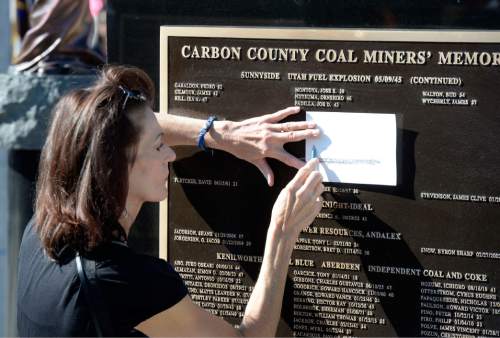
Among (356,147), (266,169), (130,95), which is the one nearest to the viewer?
(130,95)

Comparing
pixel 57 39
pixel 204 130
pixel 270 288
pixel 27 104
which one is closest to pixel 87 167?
pixel 270 288

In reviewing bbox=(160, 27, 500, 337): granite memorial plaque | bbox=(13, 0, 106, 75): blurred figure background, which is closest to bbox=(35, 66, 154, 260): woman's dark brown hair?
bbox=(160, 27, 500, 337): granite memorial plaque

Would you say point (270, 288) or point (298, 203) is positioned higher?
point (298, 203)

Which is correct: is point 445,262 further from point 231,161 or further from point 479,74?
point 231,161

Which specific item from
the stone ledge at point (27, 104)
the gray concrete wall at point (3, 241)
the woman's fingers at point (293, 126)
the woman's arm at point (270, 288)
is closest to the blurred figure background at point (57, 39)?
the stone ledge at point (27, 104)

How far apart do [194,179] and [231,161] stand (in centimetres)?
19

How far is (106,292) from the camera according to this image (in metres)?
2.46

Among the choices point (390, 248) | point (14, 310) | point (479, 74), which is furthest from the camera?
point (14, 310)

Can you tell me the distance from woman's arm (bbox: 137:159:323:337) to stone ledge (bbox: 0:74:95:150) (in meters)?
2.58

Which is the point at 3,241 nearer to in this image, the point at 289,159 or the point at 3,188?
the point at 3,188

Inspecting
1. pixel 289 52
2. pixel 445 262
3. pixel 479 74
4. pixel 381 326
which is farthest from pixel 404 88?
pixel 381 326

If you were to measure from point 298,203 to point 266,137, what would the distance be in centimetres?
39

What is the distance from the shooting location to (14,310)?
17.9ft

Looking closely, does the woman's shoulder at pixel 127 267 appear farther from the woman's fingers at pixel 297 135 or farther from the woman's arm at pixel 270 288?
the woman's fingers at pixel 297 135
